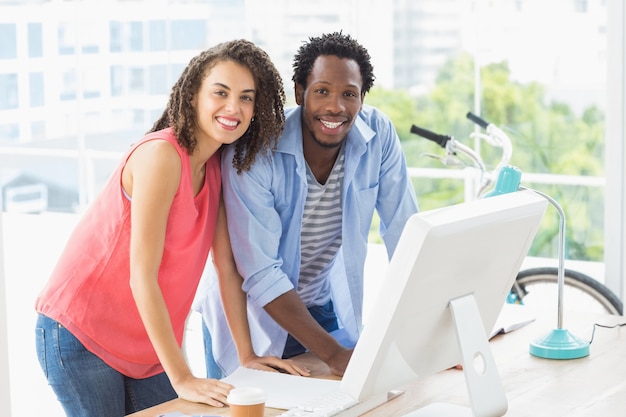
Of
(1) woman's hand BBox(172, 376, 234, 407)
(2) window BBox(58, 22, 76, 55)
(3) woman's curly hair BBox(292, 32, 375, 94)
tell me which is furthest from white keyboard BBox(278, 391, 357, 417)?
(2) window BBox(58, 22, 76, 55)

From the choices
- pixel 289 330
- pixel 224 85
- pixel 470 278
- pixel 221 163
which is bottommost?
pixel 289 330

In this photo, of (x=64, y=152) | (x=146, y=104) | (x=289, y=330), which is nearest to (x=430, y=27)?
(x=146, y=104)

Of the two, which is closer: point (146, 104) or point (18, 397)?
point (18, 397)

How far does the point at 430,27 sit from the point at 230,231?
271cm

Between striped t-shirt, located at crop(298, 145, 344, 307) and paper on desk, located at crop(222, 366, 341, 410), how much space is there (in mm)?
362

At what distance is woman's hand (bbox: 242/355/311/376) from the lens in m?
2.18

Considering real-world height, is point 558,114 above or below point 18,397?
above

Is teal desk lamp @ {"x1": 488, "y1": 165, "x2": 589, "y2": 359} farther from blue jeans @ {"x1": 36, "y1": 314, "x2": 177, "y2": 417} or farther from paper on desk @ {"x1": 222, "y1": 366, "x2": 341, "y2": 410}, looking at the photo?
blue jeans @ {"x1": 36, "y1": 314, "x2": 177, "y2": 417}

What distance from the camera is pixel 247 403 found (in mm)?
1702

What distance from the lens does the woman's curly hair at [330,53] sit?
7.50ft

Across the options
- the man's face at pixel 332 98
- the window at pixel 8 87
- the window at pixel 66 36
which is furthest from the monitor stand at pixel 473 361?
the window at pixel 8 87

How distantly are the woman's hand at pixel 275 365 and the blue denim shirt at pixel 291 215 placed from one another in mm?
126

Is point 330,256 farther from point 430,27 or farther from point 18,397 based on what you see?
point 430,27

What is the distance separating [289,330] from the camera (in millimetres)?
2230
